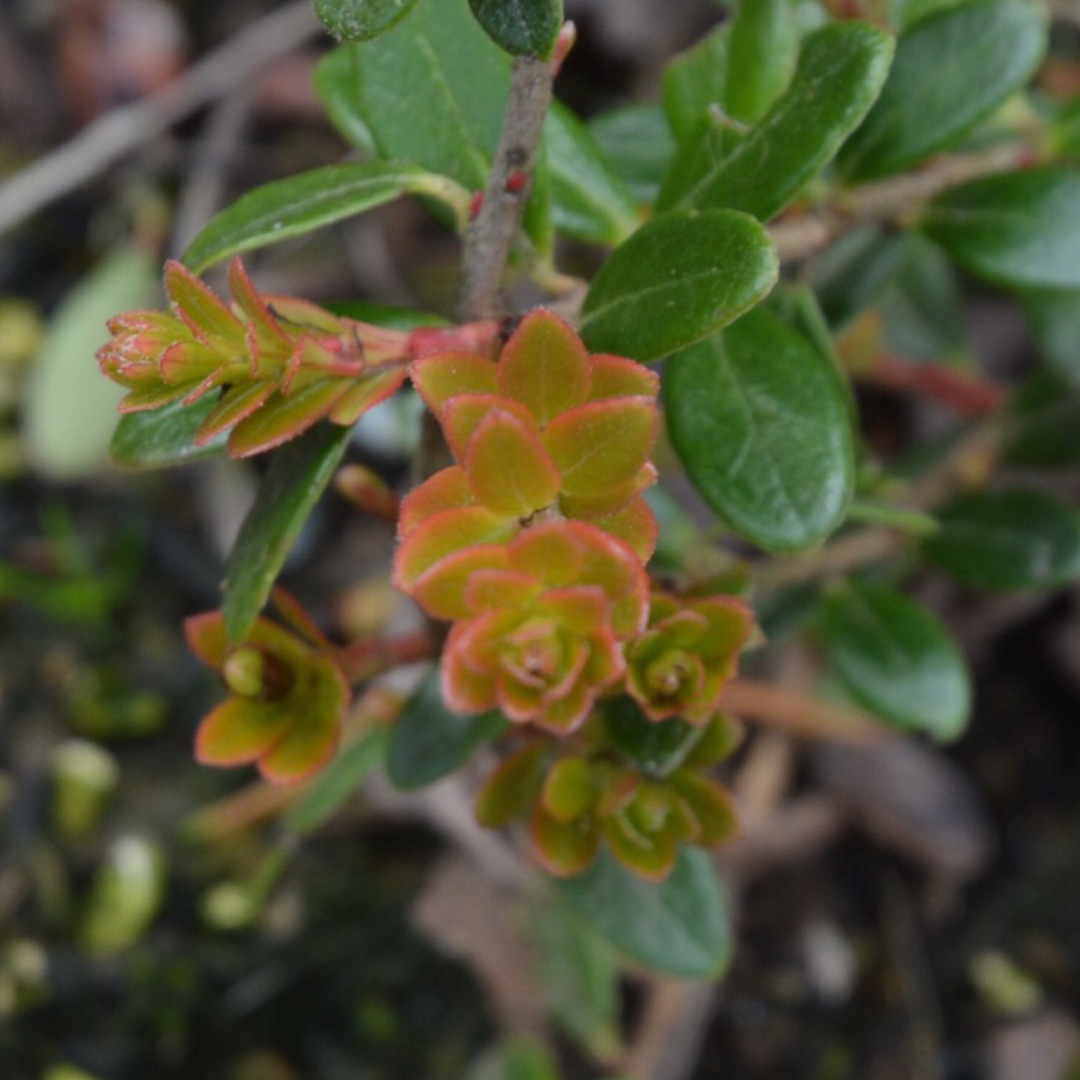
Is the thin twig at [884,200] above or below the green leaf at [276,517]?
below

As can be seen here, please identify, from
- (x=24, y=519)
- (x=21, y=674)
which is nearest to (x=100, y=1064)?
(x=21, y=674)

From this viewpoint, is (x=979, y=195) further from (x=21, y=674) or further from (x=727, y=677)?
(x=21, y=674)

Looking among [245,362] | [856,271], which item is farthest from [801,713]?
[245,362]

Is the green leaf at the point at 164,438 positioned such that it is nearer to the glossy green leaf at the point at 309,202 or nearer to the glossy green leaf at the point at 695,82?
the glossy green leaf at the point at 309,202

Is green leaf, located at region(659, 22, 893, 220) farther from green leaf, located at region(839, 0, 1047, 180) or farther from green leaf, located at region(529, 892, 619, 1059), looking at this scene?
green leaf, located at region(529, 892, 619, 1059)

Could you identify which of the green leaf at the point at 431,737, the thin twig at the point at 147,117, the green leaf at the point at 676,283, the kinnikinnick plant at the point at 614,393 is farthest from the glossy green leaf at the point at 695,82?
the thin twig at the point at 147,117

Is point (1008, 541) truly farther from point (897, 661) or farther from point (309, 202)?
point (309, 202)

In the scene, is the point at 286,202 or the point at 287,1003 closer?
the point at 286,202
